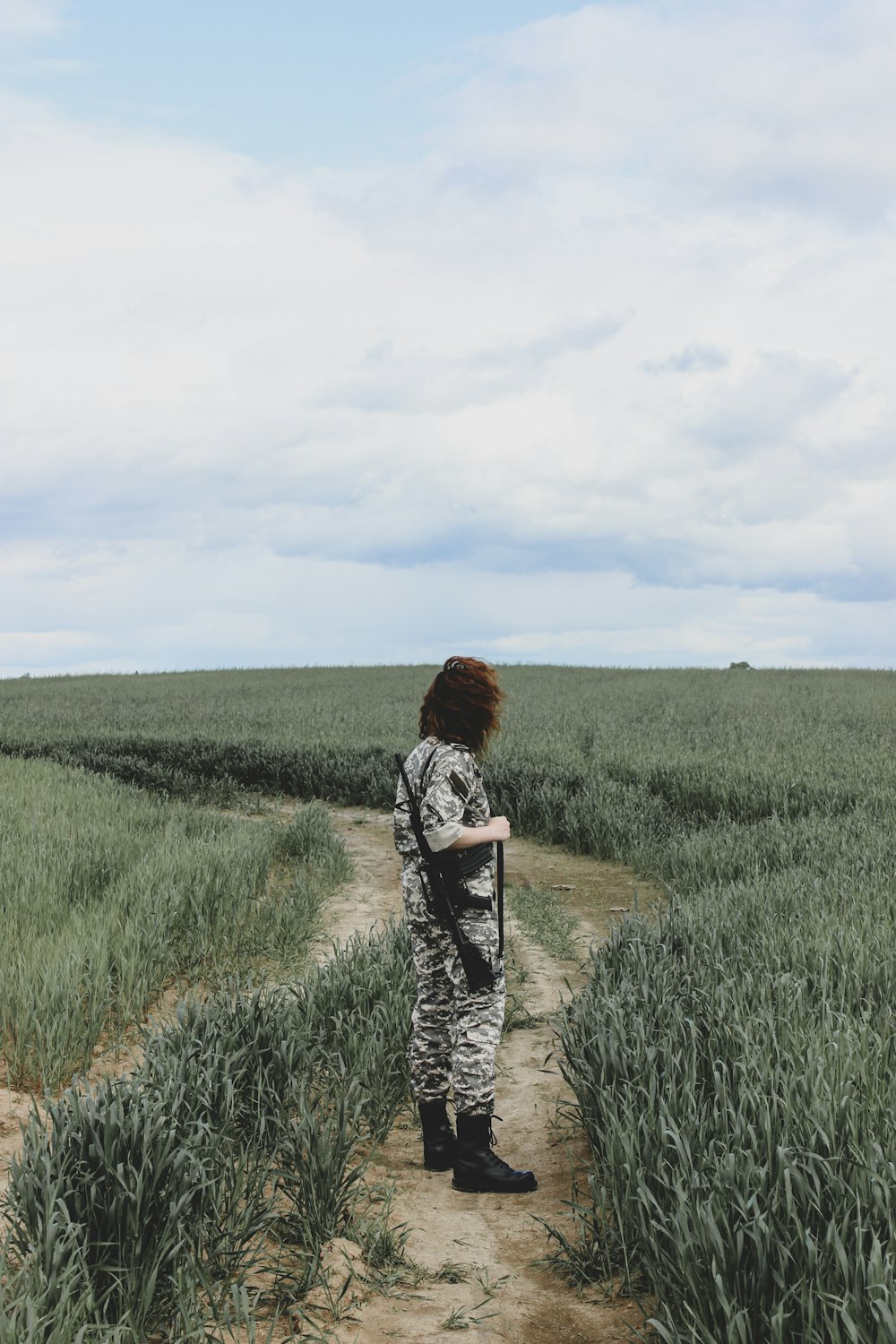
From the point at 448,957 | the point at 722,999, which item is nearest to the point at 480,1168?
the point at 448,957

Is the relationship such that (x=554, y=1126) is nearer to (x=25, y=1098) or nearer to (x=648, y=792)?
(x=25, y=1098)

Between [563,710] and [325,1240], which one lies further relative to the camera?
[563,710]

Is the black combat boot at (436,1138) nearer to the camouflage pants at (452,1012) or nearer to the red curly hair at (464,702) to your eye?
the camouflage pants at (452,1012)

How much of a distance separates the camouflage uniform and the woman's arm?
5 centimetres

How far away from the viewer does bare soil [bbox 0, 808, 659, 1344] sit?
3.62 m

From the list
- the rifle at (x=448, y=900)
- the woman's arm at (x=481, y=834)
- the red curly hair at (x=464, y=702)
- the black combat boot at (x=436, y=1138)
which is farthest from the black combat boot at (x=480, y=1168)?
the red curly hair at (x=464, y=702)

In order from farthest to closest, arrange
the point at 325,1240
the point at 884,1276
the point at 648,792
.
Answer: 1. the point at 648,792
2. the point at 325,1240
3. the point at 884,1276

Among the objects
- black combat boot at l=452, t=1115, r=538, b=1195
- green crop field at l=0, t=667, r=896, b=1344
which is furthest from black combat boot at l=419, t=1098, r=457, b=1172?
green crop field at l=0, t=667, r=896, b=1344

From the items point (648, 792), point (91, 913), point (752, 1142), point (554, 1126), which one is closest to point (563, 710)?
point (648, 792)

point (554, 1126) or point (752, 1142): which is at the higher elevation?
point (752, 1142)

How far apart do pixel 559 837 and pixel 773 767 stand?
360 centimetres

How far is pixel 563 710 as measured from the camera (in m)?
24.6

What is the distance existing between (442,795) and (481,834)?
0.87ft

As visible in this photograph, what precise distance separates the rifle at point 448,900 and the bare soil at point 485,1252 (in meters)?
A: 0.78
